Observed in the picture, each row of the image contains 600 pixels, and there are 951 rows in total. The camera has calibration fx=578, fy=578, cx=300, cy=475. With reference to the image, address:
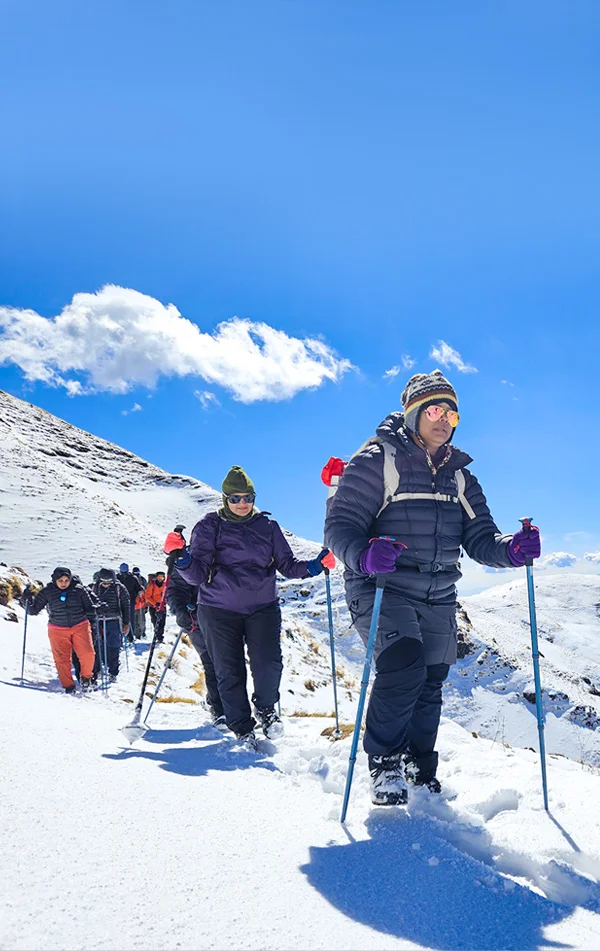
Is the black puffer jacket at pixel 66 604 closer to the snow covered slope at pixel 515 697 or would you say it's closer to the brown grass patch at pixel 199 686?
the brown grass patch at pixel 199 686

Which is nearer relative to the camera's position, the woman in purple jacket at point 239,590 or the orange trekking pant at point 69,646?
the woman in purple jacket at point 239,590

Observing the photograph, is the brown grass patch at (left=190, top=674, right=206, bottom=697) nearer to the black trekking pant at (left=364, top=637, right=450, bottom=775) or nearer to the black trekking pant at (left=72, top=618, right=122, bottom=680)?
the black trekking pant at (left=72, top=618, right=122, bottom=680)

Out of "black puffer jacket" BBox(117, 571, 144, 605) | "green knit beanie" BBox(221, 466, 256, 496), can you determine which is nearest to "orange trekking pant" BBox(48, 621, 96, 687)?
"green knit beanie" BBox(221, 466, 256, 496)

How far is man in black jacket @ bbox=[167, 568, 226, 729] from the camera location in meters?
6.91

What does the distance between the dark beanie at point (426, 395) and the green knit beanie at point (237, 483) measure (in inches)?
91.2

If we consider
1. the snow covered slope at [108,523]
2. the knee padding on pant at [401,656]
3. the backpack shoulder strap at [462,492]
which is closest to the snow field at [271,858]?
the knee padding on pant at [401,656]

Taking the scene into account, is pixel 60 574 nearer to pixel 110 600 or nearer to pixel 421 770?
pixel 110 600

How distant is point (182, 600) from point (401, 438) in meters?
5.40

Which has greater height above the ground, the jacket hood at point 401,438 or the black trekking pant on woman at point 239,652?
the jacket hood at point 401,438

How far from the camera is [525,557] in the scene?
131 inches

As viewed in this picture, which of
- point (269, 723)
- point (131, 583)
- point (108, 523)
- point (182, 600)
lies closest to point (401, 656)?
point (269, 723)

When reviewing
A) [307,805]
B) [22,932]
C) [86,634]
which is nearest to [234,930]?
[22,932]

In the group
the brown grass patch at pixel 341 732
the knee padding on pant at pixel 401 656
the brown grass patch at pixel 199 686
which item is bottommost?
the brown grass patch at pixel 199 686

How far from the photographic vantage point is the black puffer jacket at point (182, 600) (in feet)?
25.5
